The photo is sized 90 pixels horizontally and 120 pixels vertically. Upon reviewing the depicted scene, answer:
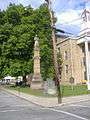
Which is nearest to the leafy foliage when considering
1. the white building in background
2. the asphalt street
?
the white building in background

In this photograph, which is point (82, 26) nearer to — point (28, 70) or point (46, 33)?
point (46, 33)

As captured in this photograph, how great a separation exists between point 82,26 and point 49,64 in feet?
30.3

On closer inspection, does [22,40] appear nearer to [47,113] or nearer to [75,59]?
[75,59]

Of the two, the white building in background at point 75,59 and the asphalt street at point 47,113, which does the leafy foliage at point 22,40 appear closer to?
the white building in background at point 75,59

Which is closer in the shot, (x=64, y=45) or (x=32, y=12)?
(x=32, y=12)

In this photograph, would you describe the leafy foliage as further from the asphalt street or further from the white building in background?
the asphalt street

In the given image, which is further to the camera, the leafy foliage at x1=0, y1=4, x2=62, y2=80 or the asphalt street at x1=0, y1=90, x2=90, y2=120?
the leafy foliage at x1=0, y1=4, x2=62, y2=80

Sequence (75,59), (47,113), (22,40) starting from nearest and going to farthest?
(47,113) < (22,40) < (75,59)

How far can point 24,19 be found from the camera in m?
65.4

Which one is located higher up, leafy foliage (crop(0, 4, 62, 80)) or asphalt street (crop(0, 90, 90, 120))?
leafy foliage (crop(0, 4, 62, 80))

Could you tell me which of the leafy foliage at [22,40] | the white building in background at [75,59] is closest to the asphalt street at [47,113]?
the leafy foliage at [22,40]

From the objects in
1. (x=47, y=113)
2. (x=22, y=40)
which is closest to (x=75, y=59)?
(x=22, y=40)

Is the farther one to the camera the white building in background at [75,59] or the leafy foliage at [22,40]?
the white building in background at [75,59]

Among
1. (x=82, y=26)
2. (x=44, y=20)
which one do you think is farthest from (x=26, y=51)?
(x=82, y=26)
